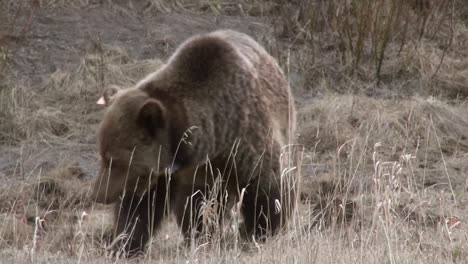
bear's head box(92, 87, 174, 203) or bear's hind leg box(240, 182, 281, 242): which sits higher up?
bear's head box(92, 87, 174, 203)

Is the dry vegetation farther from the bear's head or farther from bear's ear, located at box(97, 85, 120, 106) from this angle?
bear's ear, located at box(97, 85, 120, 106)

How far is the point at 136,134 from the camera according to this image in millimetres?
6637

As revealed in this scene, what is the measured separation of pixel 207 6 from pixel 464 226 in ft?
19.6

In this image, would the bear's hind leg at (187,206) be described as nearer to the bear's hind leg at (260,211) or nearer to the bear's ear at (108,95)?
the bear's hind leg at (260,211)

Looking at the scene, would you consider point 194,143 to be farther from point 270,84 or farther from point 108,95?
point 270,84

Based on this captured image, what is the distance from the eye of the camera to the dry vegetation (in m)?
7.52

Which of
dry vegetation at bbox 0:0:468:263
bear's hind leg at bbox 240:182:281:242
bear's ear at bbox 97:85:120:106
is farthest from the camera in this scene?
dry vegetation at bbox 0:0:468:263

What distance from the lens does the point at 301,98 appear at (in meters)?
10.6

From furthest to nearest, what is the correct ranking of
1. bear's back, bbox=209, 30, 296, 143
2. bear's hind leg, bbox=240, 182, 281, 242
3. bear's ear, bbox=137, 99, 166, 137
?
bear's back, bbox=209, 30, 296, 143
bear's hind leg, bbox=240, 182, 281, 242
bear's ear, bbox=137, 99, 166, 137

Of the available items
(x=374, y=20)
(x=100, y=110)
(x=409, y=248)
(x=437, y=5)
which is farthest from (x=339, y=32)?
(x=409, y=248)

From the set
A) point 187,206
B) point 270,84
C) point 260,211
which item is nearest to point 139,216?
point 187,206

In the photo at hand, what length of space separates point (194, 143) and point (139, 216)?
1.95ft

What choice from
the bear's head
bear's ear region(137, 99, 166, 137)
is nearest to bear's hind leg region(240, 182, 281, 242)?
the bear's head

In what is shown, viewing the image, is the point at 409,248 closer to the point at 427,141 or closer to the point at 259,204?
the point at 259,204
